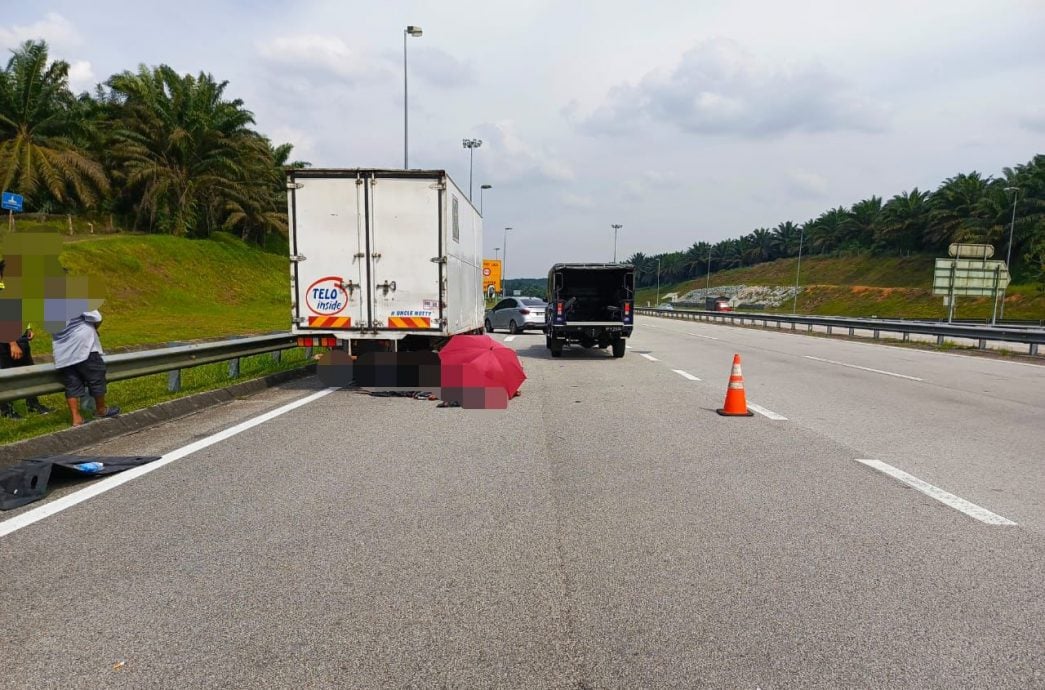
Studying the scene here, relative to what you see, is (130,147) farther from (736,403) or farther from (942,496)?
(942,496)

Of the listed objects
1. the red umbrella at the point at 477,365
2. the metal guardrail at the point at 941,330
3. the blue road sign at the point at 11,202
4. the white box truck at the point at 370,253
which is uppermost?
the blue road sign at the point at 11,202

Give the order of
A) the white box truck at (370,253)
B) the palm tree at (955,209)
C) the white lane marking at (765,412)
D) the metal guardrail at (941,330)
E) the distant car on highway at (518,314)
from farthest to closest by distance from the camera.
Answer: the palm tree at (955,209)
the distant car on highway at (518,314)
the metal guardrail at (941,330)
the white box truck at (370,253)
the white lane marking at (765,412)

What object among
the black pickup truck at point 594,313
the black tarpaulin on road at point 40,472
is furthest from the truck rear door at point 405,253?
the black pickup truck at point 594,313

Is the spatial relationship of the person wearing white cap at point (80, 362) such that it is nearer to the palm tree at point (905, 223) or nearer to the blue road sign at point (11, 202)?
the blue road sign at point (11, 202)

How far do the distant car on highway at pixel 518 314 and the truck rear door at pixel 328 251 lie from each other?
18.4m

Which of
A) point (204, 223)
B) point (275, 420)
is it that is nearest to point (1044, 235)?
point (204, 223)

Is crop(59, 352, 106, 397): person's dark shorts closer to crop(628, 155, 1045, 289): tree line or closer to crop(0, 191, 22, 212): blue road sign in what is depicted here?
crop(0, 191, 22, 212): blue road sign

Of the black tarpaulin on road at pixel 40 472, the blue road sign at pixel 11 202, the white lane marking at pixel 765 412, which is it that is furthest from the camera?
the blue road sign at pixel 11 202

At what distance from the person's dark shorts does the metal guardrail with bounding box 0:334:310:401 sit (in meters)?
0.09

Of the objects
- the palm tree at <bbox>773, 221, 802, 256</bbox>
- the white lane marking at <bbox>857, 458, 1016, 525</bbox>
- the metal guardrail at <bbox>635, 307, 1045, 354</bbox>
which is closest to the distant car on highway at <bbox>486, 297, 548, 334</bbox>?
the metal guardrail at <bbox>635, 307, 1045, 354</bbox>

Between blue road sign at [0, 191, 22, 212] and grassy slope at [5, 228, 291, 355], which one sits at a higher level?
blue road sign at [0, 191, 22, 212]

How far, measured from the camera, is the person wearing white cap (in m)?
7.06

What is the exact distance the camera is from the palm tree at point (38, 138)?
115 ft

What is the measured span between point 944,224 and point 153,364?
94.0 metres
